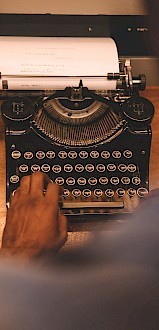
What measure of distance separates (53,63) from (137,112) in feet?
0.97

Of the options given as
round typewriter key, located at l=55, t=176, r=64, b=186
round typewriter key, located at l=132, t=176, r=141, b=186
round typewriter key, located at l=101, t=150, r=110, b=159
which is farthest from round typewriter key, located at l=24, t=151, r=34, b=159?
round typewriter key, located at l=132, t=176, r=141, b=186

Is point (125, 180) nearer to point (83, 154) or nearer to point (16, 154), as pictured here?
point (83, 154)

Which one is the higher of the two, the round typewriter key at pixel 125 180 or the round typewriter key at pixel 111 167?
the round typewriter key at pixel 111 167

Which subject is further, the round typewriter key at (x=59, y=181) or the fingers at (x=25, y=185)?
the round typewriter key at (x=59, y=181)

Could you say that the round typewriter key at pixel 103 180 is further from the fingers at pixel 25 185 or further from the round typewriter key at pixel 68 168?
the fingers at pixel 25 185

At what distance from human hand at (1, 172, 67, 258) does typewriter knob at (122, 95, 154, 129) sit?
31 centimetres

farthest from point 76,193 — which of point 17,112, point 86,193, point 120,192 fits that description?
point 17,112

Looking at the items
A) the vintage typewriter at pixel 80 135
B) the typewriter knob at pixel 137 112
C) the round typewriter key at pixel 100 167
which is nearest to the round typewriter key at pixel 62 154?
the vintage typewriter at pixel 80 135

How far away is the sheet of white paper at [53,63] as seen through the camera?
5.86 feet

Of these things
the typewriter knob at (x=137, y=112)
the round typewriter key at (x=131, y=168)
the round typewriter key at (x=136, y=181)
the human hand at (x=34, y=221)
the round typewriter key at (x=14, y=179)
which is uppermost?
the typewriter knob at (x=137, y=112)

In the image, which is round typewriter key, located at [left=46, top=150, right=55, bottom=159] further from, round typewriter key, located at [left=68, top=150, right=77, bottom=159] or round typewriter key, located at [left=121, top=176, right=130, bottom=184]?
round typewriter key, located at [left=121, top=176, right=130, bottom=184]

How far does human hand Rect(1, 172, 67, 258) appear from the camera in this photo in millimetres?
1503

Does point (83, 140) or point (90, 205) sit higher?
point (83, 140)

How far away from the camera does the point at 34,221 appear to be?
5.15 ft
